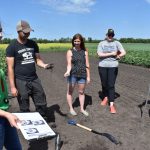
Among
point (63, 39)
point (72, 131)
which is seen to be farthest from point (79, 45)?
point (63, 39)

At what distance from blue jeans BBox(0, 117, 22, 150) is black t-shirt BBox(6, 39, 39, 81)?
273 cm

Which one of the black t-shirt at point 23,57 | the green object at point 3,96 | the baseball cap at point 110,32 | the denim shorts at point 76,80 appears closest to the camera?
the green object at point 3,96

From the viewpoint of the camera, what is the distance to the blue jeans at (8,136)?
3623mm

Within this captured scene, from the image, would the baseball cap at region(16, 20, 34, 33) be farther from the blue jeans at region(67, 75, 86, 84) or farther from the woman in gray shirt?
the woman in gray shirt

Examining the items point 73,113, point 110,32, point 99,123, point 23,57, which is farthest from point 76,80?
point 23,57

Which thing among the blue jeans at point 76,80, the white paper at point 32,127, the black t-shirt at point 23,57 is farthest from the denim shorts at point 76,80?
the white paper at point 32,127

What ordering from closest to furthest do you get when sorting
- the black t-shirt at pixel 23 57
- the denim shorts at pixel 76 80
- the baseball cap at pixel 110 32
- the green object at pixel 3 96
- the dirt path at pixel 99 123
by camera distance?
the green object at pixel 3 96 → the dirt path at pixel 99 123 → the black t-shirt at pixel 23 57 → the denim shorts at pixel 76 80 → the baseball cap at pixel 110 32

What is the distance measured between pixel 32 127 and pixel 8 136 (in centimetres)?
25

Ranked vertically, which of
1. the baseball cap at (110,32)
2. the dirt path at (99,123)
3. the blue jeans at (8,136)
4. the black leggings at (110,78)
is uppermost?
the baseball cap at (110,32)

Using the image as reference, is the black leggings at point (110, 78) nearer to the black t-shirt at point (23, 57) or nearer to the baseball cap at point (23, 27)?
the black t-shirt at point (23, 57)

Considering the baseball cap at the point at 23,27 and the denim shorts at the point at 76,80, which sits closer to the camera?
the baseball cap at the point at 23,27

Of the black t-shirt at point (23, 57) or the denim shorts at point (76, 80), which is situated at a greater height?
the black t-shirt at point (23, 57)

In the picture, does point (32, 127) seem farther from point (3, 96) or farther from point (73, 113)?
point (73, 113)

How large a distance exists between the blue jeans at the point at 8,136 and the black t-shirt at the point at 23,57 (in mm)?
2726
